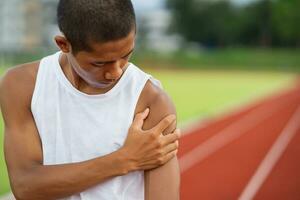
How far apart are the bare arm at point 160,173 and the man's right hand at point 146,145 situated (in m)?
0.02

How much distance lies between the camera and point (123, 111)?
193 cm

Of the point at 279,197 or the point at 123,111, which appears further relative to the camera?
the point at 279,197

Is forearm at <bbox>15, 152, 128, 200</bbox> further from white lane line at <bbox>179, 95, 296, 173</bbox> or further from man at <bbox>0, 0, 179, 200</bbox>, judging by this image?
white lane line at <bbox>179, 95, 296, 173</bbox>

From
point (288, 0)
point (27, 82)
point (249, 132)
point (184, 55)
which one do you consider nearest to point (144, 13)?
point (288, 0)

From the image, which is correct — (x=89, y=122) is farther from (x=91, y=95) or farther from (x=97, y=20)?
(x=97, y=20)

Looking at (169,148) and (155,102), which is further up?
(155,102)

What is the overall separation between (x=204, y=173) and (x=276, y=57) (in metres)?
43.0

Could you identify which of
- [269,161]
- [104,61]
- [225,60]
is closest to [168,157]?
[104,61]

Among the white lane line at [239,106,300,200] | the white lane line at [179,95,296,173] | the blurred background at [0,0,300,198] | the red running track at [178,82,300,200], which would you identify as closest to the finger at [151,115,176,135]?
the red running track at [178,82,300,200]

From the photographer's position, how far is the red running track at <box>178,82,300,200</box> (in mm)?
8227

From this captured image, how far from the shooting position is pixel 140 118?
1916 mm

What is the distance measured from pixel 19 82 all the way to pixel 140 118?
1.23ft

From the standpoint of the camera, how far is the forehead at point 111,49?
1800 millimetres

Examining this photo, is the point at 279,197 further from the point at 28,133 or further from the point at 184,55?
the point at 184,55
